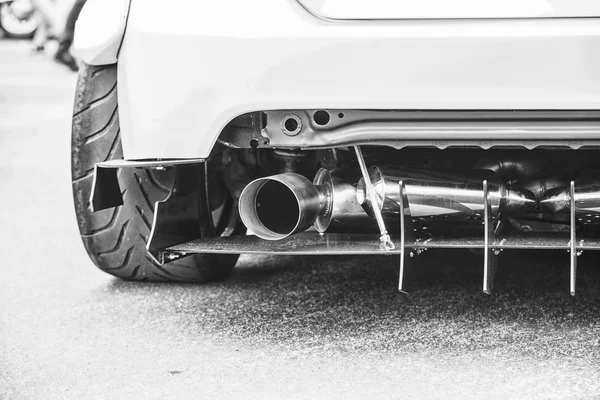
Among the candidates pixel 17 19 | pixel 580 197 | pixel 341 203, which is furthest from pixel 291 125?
pixel 17 19

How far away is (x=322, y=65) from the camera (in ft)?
7.12

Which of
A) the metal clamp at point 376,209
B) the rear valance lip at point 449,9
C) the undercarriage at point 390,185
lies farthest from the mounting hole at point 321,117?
the rear valance lip at point 449,9

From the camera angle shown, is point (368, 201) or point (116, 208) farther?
point (116, 208)

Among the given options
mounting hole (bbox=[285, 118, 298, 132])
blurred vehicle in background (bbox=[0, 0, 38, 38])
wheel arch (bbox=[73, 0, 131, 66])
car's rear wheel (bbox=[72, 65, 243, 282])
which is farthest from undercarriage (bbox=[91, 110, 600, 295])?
blurred vehicle in background (bbox=[0, 0, 38, 38])

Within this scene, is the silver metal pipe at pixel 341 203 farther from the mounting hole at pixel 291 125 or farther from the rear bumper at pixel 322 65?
the rear bumper at pixel 322 65

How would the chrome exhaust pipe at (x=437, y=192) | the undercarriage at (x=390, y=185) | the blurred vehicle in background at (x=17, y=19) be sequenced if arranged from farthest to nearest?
the blurred vehicle in background at (x=17, y=19)
the chrome exhaust pipe at (x=437, y=192)
the undercarriage at (x=390, y=185)

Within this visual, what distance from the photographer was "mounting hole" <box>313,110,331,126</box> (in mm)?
2297

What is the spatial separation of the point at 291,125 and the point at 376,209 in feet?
1.08

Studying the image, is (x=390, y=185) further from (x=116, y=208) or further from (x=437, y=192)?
(x=116, y=208)

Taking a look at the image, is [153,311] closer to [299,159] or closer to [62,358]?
[62,358]

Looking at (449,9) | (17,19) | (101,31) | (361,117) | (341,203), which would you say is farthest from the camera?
(17,19)

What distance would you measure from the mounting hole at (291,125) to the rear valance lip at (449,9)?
0.27 m

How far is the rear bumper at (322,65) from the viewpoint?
6.91 feet

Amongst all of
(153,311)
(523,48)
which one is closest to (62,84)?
(153,311)
